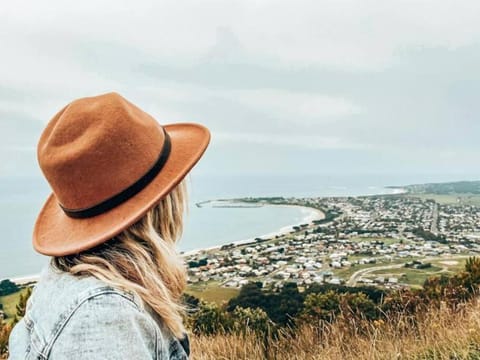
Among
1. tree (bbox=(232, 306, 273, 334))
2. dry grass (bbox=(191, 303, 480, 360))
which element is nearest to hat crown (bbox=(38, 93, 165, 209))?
dry grass (bbox=(191, 303, 480, 360))

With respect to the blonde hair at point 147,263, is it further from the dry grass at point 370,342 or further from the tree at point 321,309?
the tree at point 321,309

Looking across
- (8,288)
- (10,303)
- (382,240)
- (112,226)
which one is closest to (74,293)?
(112,226)

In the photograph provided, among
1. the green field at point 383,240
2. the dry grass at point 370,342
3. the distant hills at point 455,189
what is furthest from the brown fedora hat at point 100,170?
the distant hills at point 455,189

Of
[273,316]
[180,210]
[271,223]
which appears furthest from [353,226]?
[180,210]

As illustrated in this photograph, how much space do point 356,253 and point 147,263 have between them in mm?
22355

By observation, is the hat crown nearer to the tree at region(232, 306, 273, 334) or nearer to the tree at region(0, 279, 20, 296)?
the tree at region(232, 306, 273, 334)

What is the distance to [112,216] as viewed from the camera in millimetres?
1161

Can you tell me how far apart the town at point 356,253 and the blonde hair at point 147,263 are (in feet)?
22.3

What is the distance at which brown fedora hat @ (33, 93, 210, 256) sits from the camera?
115cm

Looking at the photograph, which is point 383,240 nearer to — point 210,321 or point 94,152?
point 210,321

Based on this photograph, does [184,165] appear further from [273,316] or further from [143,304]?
[273,316]

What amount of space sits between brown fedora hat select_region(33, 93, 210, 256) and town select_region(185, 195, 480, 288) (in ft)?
22.4

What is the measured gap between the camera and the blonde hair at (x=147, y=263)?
1.09m

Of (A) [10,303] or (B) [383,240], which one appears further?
(B) [383,240]
